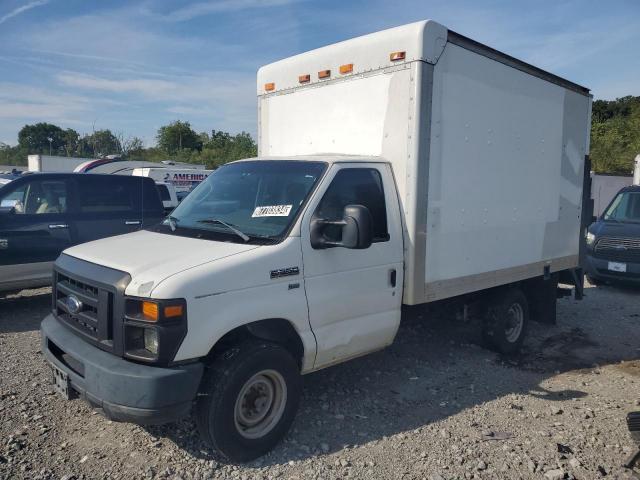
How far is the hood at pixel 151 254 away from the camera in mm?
3195

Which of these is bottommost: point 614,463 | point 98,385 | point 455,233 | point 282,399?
point 614,463

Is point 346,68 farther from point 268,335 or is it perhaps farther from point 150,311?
point 150,311

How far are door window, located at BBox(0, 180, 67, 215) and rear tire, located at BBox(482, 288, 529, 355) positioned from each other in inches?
233

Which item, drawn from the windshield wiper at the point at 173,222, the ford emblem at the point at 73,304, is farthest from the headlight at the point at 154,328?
the windshield wiper at the point at 173,222

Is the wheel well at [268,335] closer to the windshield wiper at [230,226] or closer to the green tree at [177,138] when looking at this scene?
the windshield wiper at [230,226]

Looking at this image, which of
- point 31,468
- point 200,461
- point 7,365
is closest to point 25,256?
point 7,365

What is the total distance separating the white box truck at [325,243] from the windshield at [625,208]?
204 inches

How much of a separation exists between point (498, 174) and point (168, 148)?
4684 cm

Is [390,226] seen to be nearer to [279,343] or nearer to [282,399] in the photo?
[279,343]

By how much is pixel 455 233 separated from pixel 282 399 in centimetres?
217

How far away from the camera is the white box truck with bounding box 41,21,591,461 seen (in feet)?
10.5

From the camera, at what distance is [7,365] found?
514cm

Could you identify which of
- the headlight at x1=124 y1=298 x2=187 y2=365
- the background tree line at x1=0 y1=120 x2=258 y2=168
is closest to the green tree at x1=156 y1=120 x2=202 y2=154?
the background tree line at x1=0 y1=120 x2=258 y2=168

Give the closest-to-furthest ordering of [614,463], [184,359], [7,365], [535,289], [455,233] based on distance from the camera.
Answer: [184,359]
[614,463]
[455,233]
[7,365]
[535,289]
